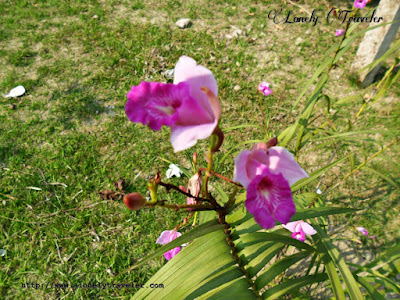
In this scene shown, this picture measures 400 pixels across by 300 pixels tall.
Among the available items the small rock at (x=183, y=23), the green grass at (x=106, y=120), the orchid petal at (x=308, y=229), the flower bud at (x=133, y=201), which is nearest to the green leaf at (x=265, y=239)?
the orchid petal at (x=308, y=229)

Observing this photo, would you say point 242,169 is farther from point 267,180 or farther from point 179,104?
point 179,104

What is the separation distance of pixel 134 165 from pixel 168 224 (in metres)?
0.67

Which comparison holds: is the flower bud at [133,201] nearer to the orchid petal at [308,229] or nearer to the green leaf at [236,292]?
the green leaf at [236,292]

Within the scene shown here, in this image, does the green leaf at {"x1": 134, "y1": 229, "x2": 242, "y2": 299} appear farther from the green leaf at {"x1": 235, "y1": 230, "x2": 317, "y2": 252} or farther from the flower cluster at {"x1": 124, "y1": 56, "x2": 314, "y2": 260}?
the flower cluster at {"x1": 124, "y1": 56, "x2": 314, "y2": 260}

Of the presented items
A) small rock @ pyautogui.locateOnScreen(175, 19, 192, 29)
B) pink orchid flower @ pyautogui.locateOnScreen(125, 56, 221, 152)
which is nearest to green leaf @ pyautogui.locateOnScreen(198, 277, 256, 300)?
pink orchid flower @ pyautogui.locateOnScreen(125, 56, 221, 152)

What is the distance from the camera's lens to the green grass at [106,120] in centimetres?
222

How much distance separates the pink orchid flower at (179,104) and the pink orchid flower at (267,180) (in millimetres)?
128

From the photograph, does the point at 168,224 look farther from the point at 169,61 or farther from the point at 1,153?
the point at 169,61

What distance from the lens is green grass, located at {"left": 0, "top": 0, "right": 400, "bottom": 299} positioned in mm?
2217

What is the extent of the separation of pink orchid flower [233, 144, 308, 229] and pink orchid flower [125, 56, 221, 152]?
0.42ft

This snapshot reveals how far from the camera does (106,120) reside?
2951 millimetres

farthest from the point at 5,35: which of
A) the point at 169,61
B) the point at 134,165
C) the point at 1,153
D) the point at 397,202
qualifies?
the point at 397,202

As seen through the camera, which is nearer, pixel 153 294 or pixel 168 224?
pixel 153 294

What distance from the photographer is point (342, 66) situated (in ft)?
11.1
